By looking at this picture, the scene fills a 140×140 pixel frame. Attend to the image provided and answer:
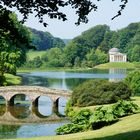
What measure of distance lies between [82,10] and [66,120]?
36384 mm

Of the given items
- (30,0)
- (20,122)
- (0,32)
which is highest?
(30,0)

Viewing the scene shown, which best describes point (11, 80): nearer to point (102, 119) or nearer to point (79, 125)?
point (79, 125)

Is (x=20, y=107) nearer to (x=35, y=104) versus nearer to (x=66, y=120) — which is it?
(x=35, y=104)

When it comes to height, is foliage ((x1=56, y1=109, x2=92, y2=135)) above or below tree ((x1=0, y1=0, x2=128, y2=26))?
below

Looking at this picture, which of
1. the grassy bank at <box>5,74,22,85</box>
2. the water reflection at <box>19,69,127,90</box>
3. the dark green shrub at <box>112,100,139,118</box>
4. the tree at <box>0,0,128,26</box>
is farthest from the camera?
the water reflection at <box>19,69,127,90</box>

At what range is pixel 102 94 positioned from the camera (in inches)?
2152

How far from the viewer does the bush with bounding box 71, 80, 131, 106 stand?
5431cm

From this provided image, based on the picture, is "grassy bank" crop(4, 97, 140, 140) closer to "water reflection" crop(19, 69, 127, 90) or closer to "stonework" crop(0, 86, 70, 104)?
"stonework" crop(0, 86, 70, 104)

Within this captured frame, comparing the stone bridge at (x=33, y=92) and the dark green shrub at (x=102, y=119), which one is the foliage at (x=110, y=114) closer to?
the dark green shrub at (x=102, y=119)

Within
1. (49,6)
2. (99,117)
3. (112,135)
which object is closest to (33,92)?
(99,117)

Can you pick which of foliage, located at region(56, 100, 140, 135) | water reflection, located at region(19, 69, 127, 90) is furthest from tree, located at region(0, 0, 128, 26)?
water reflection, located at region(19, 69, 127, 90)

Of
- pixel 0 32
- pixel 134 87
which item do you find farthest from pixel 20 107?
pixel 0 32

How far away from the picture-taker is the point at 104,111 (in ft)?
118

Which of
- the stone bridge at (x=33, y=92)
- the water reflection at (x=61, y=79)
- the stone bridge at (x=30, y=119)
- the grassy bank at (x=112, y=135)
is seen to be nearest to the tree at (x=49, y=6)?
the grassy bank at (x=112, y=135)
